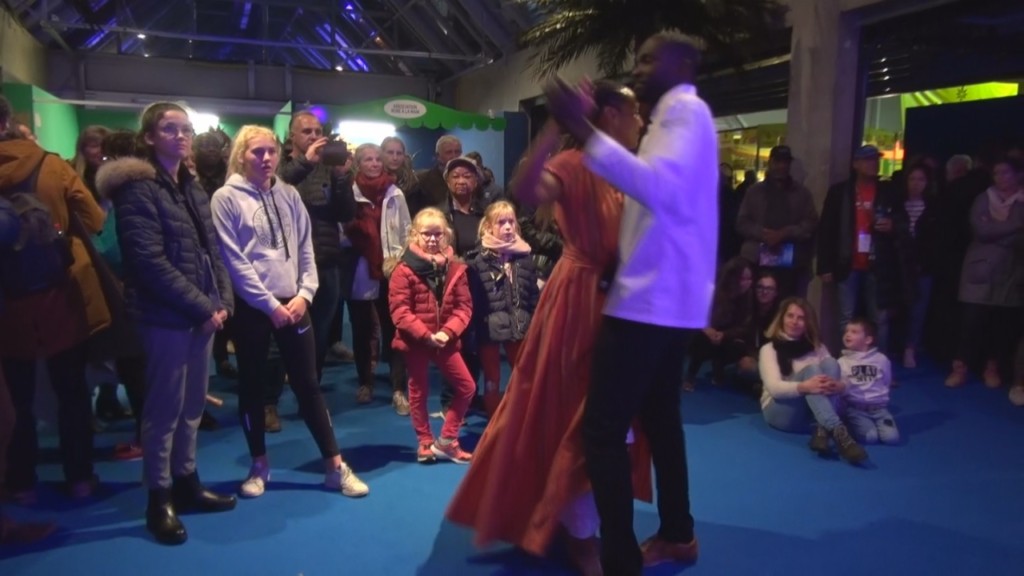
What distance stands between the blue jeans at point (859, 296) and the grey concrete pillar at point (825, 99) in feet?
0.99

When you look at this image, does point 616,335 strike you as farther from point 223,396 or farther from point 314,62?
point 314,62

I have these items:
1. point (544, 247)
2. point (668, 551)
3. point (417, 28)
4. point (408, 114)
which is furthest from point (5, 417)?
point (417, 28)

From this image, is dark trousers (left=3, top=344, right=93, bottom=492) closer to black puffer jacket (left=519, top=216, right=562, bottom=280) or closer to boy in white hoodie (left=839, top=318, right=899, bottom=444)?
black puffer jacket (left=519, top=216, right=562, bottom=280)

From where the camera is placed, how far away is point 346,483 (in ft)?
10.3

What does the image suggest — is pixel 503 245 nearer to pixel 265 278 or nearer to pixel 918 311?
pixel 265 278

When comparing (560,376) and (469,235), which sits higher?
(469,235)

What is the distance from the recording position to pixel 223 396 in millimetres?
4605

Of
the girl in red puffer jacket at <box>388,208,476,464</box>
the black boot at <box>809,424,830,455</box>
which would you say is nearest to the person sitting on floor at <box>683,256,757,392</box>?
the black boot at <box>809,424,830,455</box>

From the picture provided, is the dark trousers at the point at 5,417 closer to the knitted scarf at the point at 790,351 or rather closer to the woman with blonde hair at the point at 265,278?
the woman with blonde hair at the point at 265,278

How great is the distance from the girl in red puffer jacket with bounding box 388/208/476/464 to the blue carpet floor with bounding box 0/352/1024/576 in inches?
7.6

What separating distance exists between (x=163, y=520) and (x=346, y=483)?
717 mm

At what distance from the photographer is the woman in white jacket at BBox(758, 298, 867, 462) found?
151 inches

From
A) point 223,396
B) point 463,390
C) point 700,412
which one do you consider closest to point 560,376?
point 463,390

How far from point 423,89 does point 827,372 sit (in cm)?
1054
